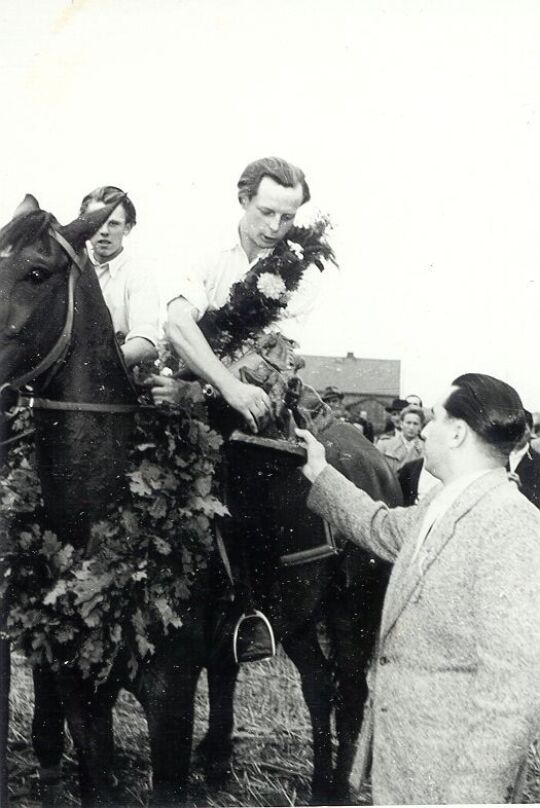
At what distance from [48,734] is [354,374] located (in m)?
1.91

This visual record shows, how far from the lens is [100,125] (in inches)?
131

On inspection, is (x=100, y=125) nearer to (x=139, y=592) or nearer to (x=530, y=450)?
(x=139, y=592)

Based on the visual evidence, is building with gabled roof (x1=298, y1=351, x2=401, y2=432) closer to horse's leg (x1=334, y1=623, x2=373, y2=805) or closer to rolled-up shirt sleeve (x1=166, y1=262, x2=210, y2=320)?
rolled-up shirt sleeve (x1=166, y1=262, x2=210, y2=320)

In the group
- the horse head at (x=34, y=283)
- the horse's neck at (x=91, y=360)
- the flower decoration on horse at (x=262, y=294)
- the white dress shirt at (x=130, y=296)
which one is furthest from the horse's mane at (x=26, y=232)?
the flower decoration on horse at (x=262, y=294)

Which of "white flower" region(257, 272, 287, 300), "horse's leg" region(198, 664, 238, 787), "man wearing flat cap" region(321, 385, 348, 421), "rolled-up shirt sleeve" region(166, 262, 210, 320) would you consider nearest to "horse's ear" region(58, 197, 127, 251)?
"rolled-up shirt sleeve" region(166, 262, 210, 320)

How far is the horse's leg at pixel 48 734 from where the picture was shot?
3.02 m

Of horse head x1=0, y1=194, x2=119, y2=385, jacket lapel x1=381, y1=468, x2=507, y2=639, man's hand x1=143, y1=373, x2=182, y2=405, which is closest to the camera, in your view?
jacket lapel x1=381, y1=468, x2=507, y2=639

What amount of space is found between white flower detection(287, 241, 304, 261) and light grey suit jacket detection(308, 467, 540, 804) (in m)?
1.16

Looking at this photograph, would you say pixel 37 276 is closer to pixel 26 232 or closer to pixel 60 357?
pixel 26 232

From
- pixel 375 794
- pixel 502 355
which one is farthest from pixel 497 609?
pixel 502 355

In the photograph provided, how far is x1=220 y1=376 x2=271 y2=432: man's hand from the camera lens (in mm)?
3104

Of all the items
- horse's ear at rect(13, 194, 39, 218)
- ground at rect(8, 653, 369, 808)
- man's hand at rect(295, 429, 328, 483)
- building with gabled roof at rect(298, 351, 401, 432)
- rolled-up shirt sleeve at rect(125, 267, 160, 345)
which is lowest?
ground at rect(8, 653, 369, 808)

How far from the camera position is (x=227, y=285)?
3.23 m

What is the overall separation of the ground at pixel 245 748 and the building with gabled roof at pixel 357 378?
116 centimetres
